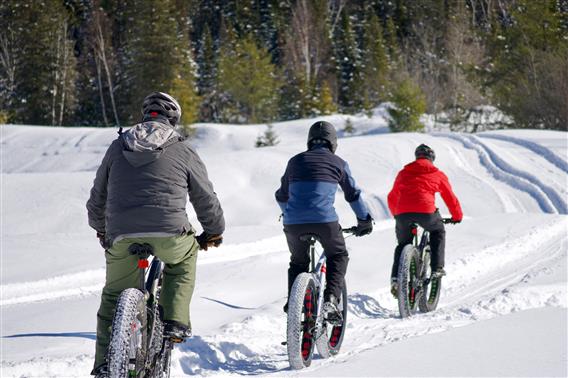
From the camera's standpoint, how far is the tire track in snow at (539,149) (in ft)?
58.6

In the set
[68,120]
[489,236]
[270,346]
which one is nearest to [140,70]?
[68,120]

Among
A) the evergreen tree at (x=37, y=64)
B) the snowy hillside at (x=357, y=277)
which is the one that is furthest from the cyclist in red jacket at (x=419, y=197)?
the evergreen tree at (x=37, y=64)

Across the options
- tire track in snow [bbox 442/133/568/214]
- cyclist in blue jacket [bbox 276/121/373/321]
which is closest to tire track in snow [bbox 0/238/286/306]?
cyclist in blue jacket [bbox 276/121/373/321]

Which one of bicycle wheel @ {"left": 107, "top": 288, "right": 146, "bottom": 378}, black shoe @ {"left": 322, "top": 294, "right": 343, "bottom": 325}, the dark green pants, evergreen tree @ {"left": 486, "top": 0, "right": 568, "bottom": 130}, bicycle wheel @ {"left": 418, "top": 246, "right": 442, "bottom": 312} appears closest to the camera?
bicycle wheel @ {"left": 107, "top": 288, "right": 146, "bottom": 378}

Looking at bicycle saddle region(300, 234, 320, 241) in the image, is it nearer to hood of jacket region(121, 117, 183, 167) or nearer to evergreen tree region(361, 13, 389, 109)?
hood of jacket region(121, 117, 183, 167)

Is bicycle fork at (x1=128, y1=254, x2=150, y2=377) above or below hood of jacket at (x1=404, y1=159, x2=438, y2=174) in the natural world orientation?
below

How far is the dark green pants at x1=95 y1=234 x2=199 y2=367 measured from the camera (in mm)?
3359

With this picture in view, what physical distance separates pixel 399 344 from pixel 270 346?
1.07 meters

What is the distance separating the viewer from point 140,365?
3.16 metres

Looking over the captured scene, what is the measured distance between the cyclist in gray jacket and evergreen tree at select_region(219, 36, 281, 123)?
40.1 m

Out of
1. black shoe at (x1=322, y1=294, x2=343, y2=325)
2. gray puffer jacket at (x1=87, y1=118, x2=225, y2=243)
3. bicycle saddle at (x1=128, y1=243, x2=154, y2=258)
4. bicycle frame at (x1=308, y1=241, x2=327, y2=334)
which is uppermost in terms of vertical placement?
gray puffer jacket at (x1=87, y1=118, x2=225, y2=243)

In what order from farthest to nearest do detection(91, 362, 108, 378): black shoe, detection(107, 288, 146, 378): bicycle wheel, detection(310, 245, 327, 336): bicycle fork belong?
detection(310, 245, 327, 336): bicycle fork
detection(91, 362, 108, 378): black shoe
detection(107, 288, 146, 378): bicycle wheel

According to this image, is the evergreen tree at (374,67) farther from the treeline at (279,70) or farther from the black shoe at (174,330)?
the black shoe at (174,330)

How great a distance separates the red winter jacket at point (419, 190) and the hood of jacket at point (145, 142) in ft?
→ 12.1
